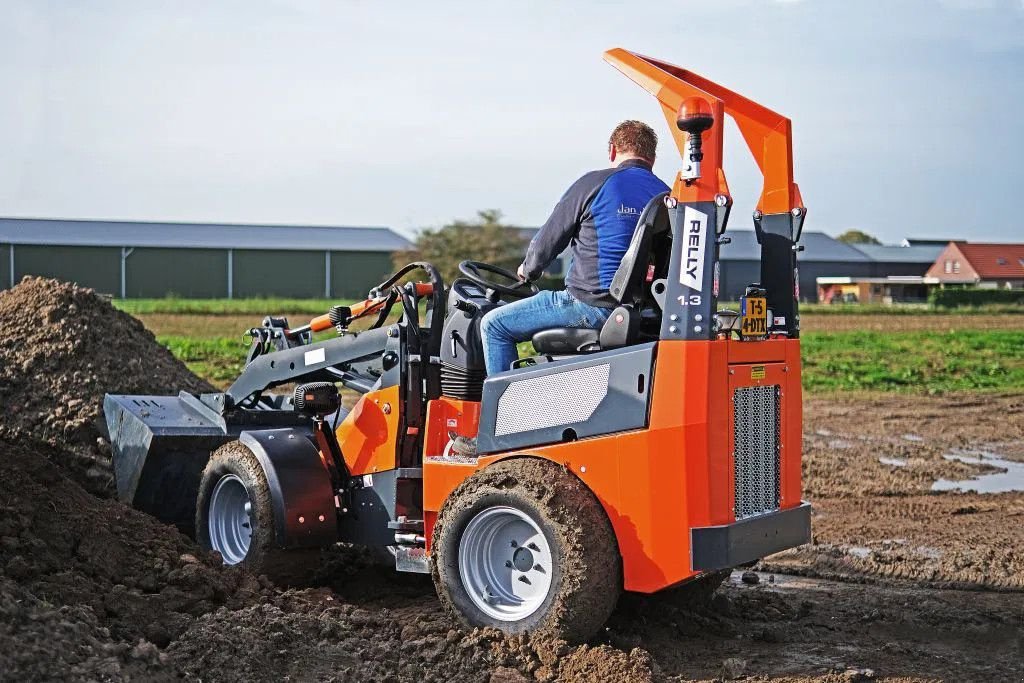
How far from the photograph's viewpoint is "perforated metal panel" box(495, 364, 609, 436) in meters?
5.23

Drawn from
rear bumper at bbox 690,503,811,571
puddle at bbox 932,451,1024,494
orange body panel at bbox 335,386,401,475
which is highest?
orange body panel at bbox 335,386,401,475

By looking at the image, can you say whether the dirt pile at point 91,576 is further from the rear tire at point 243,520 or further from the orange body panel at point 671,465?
the orange body panel at point 671,465

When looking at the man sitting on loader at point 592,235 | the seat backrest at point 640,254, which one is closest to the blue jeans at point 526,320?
the man sitting on loader at point 592,235

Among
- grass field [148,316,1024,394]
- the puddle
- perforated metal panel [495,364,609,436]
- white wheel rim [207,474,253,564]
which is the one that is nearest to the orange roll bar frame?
perforated metal panel [495,364,609,436]

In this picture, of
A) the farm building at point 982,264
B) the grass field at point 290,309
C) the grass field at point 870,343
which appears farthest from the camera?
the farm building at point 982,264

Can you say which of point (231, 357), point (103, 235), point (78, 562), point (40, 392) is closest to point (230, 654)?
point (78, 562)

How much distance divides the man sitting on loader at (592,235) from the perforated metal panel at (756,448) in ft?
2.63

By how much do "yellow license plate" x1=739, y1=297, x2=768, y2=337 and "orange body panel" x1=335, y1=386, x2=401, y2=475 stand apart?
79.9 inches

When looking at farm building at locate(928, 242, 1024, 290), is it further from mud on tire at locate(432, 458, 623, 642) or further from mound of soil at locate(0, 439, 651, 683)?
mound of soil at locate(0, 439, 651, 683)

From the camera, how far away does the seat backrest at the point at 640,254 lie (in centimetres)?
516

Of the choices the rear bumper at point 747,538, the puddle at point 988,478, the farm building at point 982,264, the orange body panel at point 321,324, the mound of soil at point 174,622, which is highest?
the farm building at point 982,264

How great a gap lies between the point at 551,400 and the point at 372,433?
148 centimetres

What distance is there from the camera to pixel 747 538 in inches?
203

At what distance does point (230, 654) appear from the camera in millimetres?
4832
